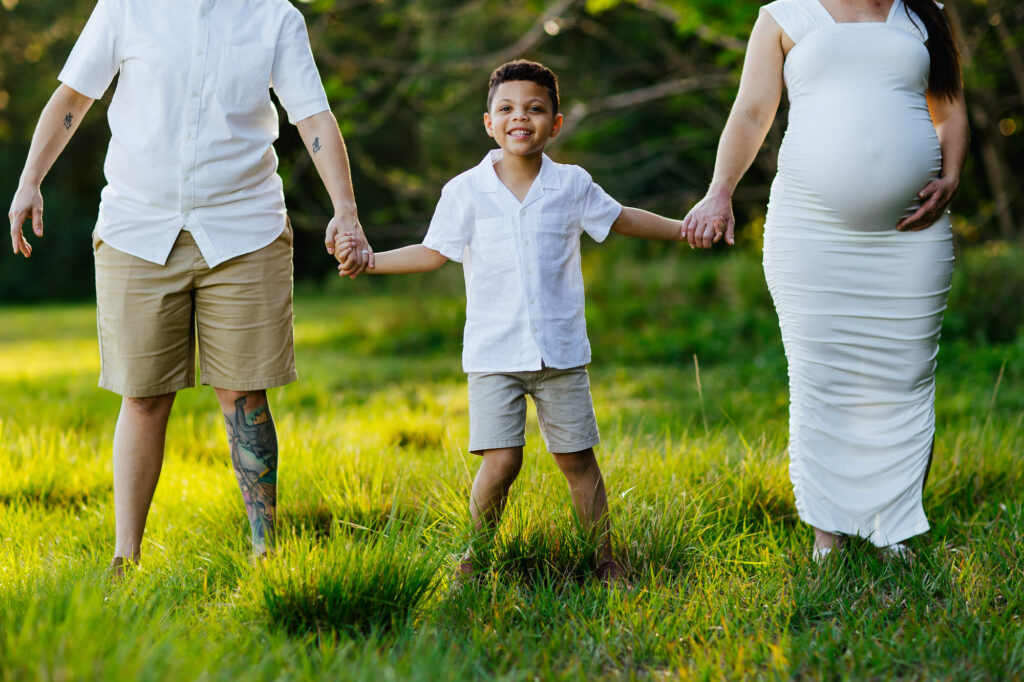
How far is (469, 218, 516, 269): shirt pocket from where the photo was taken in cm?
295

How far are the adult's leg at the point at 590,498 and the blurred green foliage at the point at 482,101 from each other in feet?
17.3

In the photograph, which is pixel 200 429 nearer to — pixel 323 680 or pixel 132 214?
pixel 132 214

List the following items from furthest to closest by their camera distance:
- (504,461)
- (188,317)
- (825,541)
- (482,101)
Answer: (482,101)
(825,541)
(188,317)
(504,461)

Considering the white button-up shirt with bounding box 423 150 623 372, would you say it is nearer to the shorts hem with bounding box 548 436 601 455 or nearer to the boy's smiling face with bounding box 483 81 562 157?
the boy's smiling face with bounding box 483 81 562 157

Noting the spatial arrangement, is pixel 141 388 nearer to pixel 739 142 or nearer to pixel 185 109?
pixel 185 109

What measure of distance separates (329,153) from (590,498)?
1421mm

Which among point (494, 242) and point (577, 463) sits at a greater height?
point (494, 242)

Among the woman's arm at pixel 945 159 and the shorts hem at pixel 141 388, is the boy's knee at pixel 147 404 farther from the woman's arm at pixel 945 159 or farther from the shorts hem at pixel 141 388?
the woman's arm at pixel 945 159

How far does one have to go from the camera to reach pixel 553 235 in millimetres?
2961

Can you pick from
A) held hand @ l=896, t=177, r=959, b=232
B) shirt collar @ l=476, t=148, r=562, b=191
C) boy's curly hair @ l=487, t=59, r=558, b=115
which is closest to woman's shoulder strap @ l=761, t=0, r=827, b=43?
held hand @ l=896, t=177, r=959, b=232

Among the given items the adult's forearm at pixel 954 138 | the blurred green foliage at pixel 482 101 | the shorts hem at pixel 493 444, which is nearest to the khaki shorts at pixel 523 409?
the shorts hem at pixel 493 444

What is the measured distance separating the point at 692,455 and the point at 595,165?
12604 millimetres

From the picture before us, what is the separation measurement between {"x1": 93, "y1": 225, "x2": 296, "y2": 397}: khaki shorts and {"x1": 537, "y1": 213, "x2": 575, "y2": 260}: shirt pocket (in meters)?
0.88

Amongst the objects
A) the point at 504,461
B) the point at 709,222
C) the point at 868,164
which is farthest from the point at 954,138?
the point at 504,461
